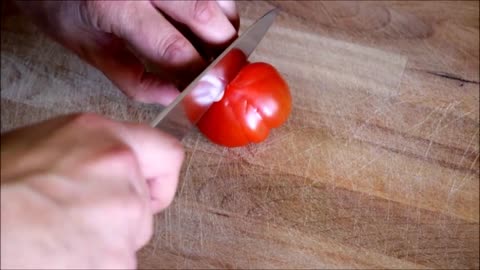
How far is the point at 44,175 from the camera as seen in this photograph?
21.5 inches

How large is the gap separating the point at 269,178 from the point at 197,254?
18cm

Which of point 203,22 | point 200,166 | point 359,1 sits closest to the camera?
point 203,22

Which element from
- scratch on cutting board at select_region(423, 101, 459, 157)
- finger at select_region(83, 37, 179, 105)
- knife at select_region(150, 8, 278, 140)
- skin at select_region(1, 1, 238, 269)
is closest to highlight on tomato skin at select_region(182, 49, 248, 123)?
knife at select_region(150, 8, 278, 140)

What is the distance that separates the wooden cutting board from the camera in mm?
1038

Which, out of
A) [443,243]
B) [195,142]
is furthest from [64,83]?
[443,243]

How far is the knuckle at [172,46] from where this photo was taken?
96cm

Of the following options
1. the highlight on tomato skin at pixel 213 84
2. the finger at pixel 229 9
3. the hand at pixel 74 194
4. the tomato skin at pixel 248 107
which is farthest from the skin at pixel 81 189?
the finger at pixel 229 9

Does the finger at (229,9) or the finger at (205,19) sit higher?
the finger at (205,19)

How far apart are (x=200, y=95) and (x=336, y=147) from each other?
0.29 m

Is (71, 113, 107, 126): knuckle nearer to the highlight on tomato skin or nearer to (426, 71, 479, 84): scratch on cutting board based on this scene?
the highlight on tomato skin

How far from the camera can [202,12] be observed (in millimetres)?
992

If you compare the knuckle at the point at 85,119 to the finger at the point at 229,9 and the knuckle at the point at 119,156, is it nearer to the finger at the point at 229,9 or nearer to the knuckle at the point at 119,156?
the knuckle at the point at 119,156

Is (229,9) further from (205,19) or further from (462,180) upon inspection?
(462,180)

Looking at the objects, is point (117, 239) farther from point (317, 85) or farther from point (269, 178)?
point (317, 85)
